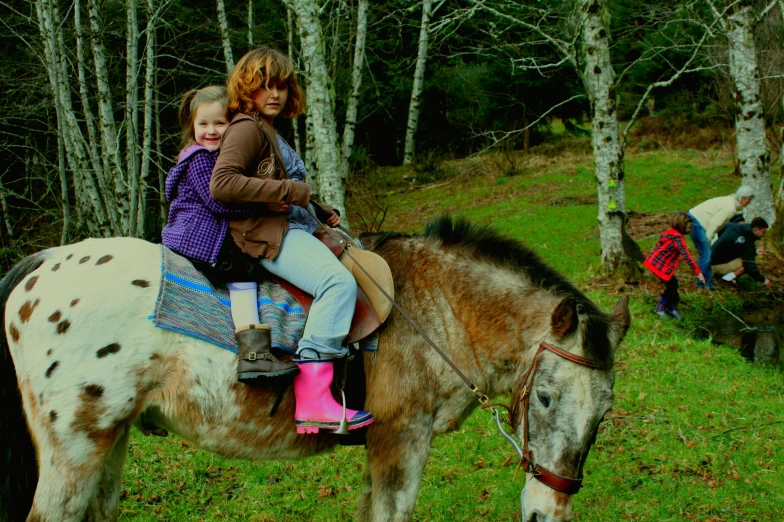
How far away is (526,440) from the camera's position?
9.98 ft

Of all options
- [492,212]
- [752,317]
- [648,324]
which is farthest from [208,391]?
[492,212]

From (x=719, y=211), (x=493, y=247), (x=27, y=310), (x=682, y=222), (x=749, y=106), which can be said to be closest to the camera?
(x=27, y=310)

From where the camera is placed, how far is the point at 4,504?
298cm

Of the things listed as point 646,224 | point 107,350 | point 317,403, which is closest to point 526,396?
point 317,403

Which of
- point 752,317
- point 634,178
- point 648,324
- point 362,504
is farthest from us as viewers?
point 634,178

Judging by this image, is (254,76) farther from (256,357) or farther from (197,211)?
(256,357)

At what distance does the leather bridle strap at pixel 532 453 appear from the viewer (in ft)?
9.48

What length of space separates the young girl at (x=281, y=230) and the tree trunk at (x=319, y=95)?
197 inches

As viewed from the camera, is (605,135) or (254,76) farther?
(605,135)

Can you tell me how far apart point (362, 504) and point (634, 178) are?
700 inches

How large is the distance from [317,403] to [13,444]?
155 cm

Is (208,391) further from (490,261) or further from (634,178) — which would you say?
(634,178)

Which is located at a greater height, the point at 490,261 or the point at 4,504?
the point at 490,261

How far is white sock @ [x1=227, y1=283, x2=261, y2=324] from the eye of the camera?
9.83 ft
